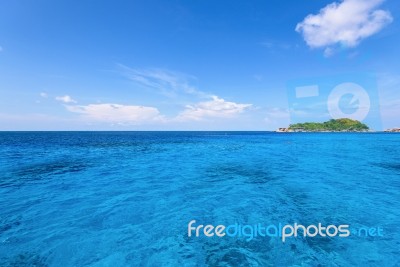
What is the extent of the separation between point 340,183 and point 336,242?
10.0 meters

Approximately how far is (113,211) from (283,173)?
1509cm

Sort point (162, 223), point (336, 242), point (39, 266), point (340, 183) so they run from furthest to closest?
point (340, 183)
point (162, 223)
point (336, 242)
point (39, 266)

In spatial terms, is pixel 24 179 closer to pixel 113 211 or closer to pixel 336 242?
pixel 113 211

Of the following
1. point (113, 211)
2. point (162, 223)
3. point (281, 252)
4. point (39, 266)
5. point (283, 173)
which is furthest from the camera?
point (283, 173)

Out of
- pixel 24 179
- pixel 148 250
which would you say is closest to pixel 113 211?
pixel 148 250

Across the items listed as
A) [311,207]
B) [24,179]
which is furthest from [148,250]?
[24,179]

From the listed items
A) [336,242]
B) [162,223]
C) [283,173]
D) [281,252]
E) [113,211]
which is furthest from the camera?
[283,173]

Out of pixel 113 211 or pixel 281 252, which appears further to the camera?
pixel 113 211

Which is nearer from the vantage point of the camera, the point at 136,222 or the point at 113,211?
the point at 136,222

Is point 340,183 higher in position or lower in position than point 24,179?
lower

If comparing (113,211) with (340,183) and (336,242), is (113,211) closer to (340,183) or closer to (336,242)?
(336,242)

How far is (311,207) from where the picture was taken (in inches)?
416

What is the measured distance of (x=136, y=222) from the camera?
908 centimetres

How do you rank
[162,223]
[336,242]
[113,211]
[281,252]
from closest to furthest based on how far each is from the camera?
[281,252] < [336,242] < [162,223] < [113,211]
